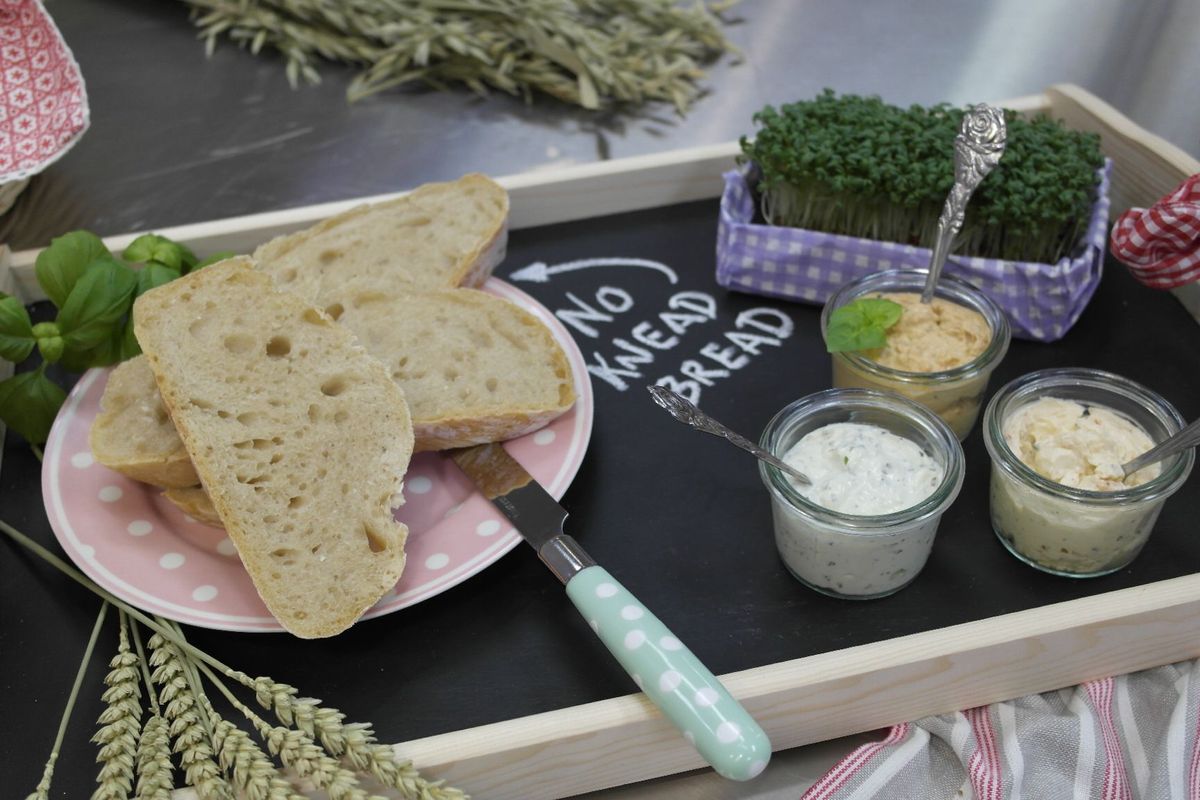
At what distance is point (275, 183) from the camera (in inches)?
112

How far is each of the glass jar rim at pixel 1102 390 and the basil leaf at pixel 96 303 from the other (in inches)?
57.5

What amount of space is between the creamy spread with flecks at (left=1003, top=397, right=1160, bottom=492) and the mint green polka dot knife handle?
0.63 meters

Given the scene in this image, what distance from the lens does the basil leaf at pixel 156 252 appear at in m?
1.97

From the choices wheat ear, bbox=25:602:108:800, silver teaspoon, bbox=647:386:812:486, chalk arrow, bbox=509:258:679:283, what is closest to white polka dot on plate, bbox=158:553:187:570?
wheat ear, bbox=25:602:108:800

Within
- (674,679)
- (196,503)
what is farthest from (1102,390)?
(196,503)

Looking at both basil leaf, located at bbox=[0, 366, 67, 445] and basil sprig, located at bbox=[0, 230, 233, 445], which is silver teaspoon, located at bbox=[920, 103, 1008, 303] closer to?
basil sprig, located at bbox=[0, 230, 233, 445]

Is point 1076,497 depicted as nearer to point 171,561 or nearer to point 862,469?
point 862,469

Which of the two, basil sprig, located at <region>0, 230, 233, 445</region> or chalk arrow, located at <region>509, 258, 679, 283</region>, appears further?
chalk arrow, located at <region>509, 258, 679, 283</region>

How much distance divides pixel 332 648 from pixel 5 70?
5.45 feet

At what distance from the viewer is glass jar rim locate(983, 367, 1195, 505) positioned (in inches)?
61.0

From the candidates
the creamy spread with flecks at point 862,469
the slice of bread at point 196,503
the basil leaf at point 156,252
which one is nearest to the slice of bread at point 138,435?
the slice of bread at point 196,503

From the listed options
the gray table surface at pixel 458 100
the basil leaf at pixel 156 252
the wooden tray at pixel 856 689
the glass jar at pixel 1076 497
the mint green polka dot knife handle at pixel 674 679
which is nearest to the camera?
→ the mint green polka dot knife handle at pixel 674 679

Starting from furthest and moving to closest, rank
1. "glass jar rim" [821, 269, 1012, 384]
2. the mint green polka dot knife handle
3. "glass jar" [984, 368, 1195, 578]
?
"glass jar rim" [821, 269, 1012, 384] < "glass jar" [984, 368, 1195, 578] < the mint green polka dot knife handle

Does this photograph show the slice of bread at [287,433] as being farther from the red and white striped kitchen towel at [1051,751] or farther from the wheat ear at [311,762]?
the red and white striped kitchen towel at [1051,751]
